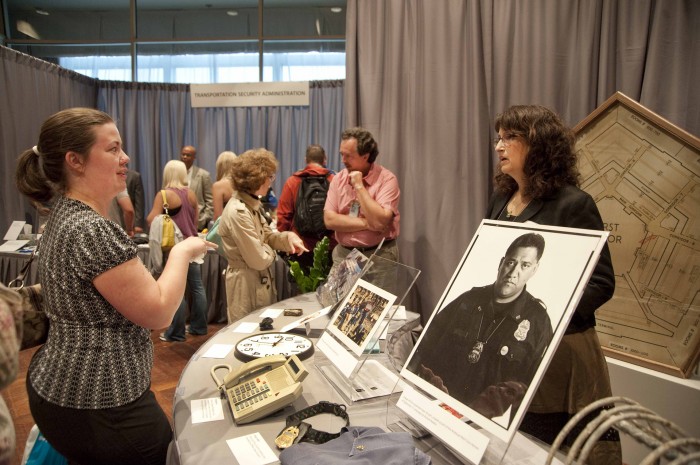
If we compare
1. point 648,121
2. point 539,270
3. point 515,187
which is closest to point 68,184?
point 539,270

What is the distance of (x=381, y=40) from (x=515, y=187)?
2008mm

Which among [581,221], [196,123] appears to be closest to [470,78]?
[581,221]

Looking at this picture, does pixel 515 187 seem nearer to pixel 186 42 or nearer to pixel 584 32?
pixel 584 32

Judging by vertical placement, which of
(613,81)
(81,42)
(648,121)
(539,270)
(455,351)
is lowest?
(455,351)

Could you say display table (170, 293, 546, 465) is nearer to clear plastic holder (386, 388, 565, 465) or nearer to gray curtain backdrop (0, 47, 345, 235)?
clear plastic holder (386, 388, 565, 465)

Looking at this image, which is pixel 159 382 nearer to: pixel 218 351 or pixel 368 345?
pixel 218 351

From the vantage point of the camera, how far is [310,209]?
3.40 meters

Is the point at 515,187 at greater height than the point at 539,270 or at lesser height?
greater

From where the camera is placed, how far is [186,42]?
6.41 meters

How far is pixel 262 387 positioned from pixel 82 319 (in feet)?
1.56

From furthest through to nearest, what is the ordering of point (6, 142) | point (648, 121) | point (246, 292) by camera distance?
point (6, 142) → point (246, 292) → point (648, 121)

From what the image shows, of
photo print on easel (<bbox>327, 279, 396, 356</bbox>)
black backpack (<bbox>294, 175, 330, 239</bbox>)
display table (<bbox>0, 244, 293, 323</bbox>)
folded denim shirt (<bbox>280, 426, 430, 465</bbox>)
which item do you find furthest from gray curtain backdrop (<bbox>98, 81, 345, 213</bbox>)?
folded denim shirt (<bbox>280, 426, 430, 465</bbox>)

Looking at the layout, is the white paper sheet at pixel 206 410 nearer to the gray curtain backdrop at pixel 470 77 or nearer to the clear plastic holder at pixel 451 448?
the clear plastic holder at pixel 451 448

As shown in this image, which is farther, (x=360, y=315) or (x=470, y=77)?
(x=470, y=77)
